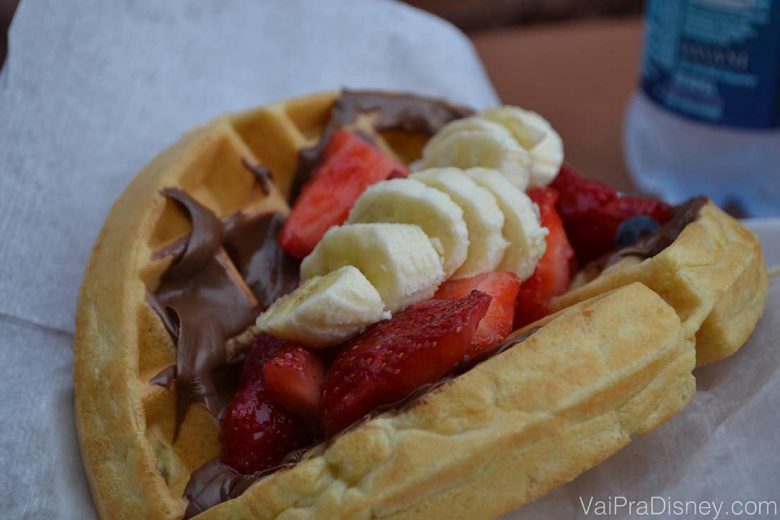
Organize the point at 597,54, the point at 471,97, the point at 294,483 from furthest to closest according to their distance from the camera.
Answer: the point at 597,54
the point at 471,97
the point at 294,483

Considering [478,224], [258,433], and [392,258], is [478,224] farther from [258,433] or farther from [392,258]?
[258,433]

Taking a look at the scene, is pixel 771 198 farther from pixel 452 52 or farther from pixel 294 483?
pixel 294 483

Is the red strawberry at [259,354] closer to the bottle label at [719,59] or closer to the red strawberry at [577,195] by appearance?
the red strawberry at [577,195]

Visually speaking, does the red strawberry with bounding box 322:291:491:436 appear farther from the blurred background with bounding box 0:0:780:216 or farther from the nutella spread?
the blurred background with bounding box 0:0:780:216

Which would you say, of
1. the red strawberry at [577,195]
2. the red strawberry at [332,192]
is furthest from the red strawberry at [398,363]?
the red strawberry at [577,195]

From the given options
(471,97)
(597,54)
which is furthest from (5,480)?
(597,54)
